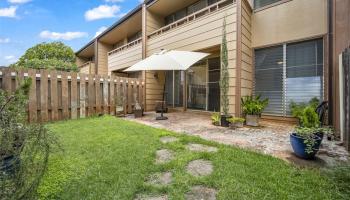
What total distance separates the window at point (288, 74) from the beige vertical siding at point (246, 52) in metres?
0.31

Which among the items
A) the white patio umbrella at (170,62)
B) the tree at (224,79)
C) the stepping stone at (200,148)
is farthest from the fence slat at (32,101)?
the tree at (224,79)

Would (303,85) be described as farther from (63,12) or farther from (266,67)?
(63,12)

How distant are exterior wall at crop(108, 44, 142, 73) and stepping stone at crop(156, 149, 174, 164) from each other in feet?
28.9

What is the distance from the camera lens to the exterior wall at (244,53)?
255 inches

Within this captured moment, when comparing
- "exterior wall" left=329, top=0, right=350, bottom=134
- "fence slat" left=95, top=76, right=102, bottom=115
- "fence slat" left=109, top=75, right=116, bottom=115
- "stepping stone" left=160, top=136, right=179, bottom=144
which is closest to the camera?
"stepping stone" left=160, top=136, right=179, bottom=144

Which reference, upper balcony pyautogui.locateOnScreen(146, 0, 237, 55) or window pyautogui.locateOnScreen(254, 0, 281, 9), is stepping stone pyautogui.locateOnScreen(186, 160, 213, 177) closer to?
upper balcony pyautogui.locateOnScreen(146, 0, 237, 55)

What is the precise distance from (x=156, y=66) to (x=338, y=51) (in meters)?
4.99

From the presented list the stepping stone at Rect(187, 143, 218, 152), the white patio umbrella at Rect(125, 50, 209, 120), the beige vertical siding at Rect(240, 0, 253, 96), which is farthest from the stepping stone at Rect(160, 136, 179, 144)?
the beige vertical siding at Rect(240, 0, 253, 96)

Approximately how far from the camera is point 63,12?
11.4m

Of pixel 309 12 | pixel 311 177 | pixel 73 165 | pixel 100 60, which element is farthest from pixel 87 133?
pixel 100 60

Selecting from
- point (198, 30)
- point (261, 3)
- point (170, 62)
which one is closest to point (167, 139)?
point (170, 62)

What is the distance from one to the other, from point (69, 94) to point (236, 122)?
5.66m

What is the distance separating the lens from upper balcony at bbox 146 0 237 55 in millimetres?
6764

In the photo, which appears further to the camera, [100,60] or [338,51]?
[100,60]
